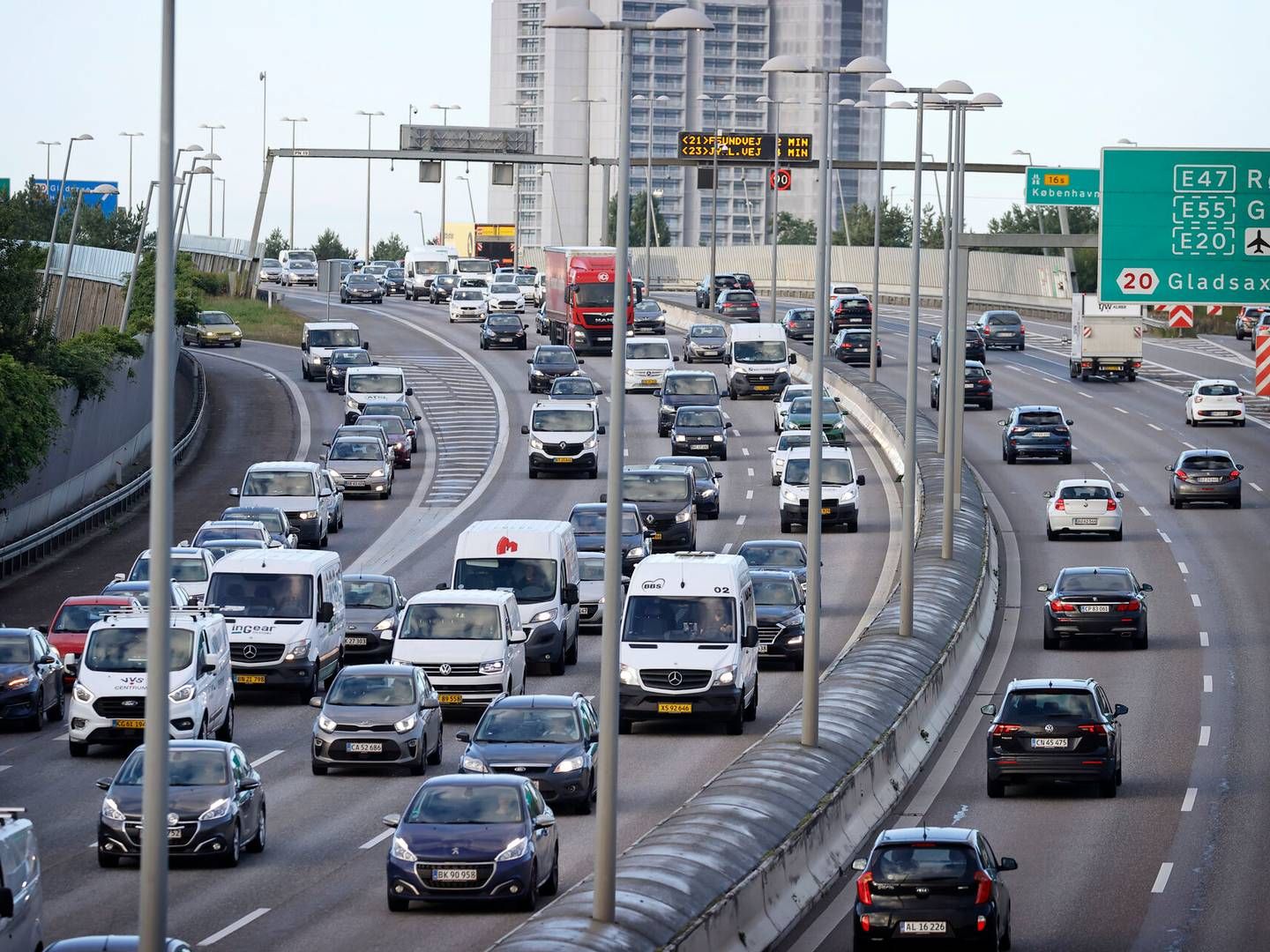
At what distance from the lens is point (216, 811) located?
79.4 ft

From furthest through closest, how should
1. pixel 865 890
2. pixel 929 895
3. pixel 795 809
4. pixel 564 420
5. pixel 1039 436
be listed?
pixel 1039 436 < pixel 564 420 < pixel 795 809 < pixel 865 890 < pixel 929 895

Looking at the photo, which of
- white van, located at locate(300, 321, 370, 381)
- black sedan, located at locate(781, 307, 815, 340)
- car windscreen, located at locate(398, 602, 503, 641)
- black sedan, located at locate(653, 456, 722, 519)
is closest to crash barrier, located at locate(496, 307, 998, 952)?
car windscreen, located at locate(398, 602, 503, 641)

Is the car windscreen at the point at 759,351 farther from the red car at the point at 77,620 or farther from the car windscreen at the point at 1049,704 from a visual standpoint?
the car windscreen at the point at 1049,704

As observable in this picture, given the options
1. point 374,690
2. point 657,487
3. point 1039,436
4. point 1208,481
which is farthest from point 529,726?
point 1039,436

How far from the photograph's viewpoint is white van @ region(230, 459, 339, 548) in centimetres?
5100

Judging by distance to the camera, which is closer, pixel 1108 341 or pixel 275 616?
pixel 275 616

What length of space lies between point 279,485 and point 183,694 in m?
21.6

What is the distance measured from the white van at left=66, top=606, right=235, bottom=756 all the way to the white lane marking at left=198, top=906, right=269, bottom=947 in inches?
330

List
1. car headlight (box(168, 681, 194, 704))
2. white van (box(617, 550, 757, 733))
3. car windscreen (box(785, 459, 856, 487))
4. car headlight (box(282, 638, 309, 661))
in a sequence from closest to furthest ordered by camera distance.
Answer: car headlight (box(168, 681, 194, 704)) < white van (box(617, 550, 757, 733)) < car headlight (box(282, 638, 309, 661)) < car windscreen (box(785, 459, 856, 487))

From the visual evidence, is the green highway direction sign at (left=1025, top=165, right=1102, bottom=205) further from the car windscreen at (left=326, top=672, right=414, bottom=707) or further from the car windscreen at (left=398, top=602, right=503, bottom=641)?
the car windscreen at (left=326, top=672, right=414, bottom=707)

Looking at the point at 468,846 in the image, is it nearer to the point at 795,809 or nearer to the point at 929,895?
the point at 795,809

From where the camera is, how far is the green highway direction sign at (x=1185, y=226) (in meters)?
34.9

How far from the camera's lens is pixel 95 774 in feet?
99.1

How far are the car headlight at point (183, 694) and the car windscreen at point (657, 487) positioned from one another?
20.3 m
